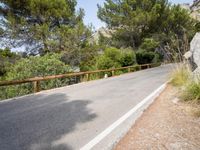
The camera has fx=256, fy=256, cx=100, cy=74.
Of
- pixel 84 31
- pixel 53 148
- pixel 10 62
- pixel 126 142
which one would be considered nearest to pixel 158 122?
pixel 126 142

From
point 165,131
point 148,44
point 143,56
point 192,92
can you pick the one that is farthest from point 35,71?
point 148,44

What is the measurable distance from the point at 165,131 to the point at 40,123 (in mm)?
2438

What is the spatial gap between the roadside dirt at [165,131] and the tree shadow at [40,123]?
1064 millimetres

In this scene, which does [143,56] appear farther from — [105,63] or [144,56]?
[105,63]

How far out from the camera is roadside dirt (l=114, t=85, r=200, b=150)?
385 centimetres

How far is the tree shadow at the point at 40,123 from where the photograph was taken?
3994 mm

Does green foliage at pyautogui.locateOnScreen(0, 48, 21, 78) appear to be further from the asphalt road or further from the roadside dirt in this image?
the roadside dirt

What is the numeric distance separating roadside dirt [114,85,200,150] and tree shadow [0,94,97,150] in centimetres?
106

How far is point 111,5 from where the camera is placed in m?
34.2

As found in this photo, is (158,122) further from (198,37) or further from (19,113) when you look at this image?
(198,37)

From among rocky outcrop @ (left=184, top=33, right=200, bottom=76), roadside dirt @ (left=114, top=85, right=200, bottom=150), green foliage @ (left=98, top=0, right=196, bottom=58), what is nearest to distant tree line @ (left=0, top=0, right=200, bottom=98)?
rocky outcrop @ (left=184, top=33, right=200, bottom=76)

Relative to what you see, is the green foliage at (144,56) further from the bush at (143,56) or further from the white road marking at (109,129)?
the white road marking at (109,129)

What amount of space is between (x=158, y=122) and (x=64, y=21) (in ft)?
64.1

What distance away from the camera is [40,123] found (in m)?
5.14
